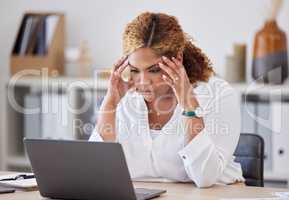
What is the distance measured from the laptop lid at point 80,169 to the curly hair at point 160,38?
572 millimetres

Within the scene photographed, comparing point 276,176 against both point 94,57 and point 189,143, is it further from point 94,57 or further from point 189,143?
point 189,143

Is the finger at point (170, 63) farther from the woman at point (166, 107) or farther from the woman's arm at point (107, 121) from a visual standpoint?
the woman's arm at point (107, 121)

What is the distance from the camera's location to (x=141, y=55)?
231cm

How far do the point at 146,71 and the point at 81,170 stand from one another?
0.54 metres

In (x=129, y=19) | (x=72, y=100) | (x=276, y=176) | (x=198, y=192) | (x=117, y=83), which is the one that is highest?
(x=129, y=19)

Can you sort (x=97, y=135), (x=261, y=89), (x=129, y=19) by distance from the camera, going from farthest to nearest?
1. (x=129, y=19)
2. (x=261, y=89)
3. (x=97, y=135)

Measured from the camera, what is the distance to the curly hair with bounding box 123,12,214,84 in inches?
91.0

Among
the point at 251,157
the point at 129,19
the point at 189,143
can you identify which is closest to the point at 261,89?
the point at 129,19

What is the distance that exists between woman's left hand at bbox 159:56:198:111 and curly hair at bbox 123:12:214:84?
47 mm

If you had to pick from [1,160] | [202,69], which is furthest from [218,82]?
[1,160]

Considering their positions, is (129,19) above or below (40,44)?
above

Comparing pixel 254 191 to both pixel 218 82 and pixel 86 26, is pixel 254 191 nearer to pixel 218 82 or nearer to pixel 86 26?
pixel 218 82

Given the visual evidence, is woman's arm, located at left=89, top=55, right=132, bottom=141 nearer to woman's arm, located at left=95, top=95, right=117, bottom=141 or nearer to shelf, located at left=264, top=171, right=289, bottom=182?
woman's arm, located at left=95, top=95, right=117, bottom=141

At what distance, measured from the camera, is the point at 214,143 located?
2262mm
